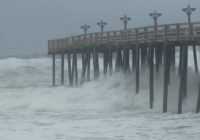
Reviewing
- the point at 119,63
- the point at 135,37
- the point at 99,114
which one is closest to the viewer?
the point at 99,114

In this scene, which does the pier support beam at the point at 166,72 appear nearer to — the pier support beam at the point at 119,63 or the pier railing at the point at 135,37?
the pier railing at the point at 135,37

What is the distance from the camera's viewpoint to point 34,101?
40188 millimetres

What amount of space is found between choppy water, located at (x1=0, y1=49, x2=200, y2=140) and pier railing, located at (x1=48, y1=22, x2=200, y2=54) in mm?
2541

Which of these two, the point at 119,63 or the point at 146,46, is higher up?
the point at 146,46

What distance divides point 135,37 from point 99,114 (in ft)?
19.8

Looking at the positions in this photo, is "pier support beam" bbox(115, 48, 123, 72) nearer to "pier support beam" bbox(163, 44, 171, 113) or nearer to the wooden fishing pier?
the wooden fishing pier

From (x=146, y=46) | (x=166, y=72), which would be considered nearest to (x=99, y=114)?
(x=166, y=72)

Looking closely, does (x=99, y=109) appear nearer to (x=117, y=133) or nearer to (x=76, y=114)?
(x=76, y=114)

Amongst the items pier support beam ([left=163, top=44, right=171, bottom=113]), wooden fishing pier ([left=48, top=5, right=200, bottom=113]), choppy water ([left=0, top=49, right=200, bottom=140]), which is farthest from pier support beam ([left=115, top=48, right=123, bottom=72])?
pier support beam ([left=163, top=44, right=171, bottom=113])

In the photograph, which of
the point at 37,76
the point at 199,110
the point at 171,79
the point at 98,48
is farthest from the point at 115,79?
the point at 37,76

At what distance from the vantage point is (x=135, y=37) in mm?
35719

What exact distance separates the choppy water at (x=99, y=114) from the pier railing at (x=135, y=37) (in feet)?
8.34

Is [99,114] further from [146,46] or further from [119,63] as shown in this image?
[119,63]

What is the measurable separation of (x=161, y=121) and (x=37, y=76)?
50738 millimetres
